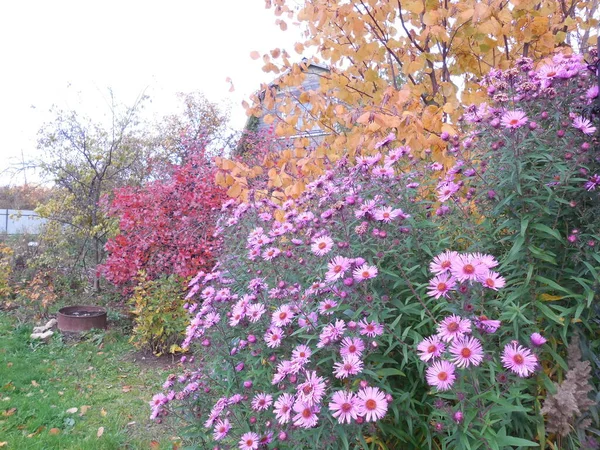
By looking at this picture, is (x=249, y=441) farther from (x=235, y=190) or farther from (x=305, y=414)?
(x=235, y=190)

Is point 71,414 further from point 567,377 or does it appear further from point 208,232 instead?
point 567,377

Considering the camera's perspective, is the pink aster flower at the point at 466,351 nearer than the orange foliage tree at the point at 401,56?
Yes

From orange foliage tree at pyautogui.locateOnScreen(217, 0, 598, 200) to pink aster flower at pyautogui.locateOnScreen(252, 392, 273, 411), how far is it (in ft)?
4.52

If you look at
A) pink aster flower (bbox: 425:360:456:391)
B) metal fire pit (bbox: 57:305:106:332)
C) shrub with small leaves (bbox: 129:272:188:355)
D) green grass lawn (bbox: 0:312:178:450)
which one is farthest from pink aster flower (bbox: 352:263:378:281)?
metal fire pit (bbox: 57:305:106:332)

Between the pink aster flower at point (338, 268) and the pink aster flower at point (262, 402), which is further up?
the pink aster flower at point (338, 268)

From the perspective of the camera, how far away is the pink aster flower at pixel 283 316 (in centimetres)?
176

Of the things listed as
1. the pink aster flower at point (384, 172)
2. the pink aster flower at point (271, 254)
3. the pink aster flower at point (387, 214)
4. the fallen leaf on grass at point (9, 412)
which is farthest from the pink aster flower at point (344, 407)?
the fallen leaf on grass at point (9, 412)

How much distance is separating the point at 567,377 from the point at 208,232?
4391 mm

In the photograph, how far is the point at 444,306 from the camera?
157 centimetres

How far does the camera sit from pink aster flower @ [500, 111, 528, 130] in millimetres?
1554

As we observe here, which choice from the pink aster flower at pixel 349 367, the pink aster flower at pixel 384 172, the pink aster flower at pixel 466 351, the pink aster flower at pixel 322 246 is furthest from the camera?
the pink aster flower at pixel 384 172

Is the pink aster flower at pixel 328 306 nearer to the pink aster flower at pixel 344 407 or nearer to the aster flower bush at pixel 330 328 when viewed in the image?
the aster flower bush at pixel 330 328

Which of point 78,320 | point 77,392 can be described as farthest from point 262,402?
point 78,320

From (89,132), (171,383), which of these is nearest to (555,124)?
(171,383)
